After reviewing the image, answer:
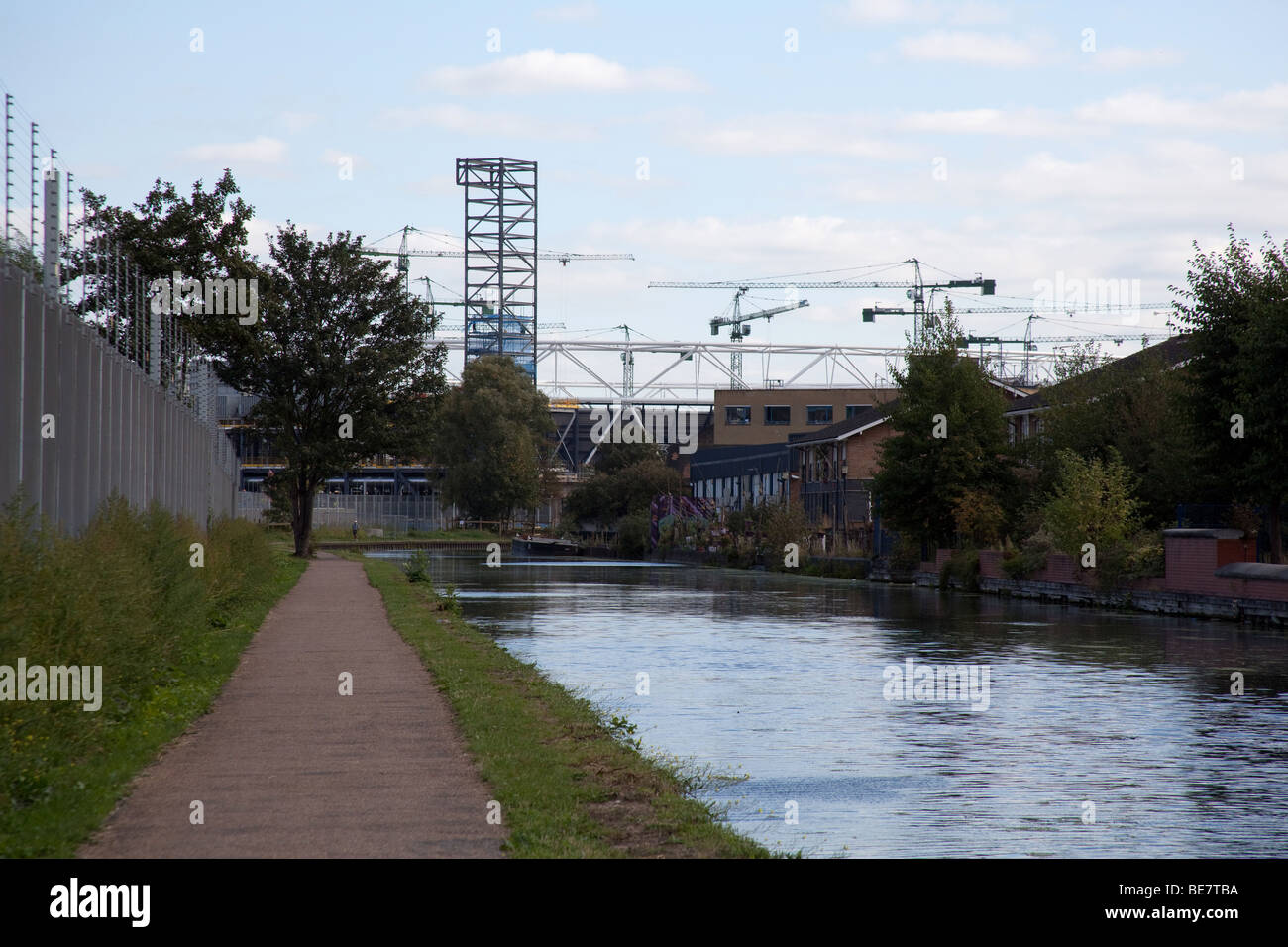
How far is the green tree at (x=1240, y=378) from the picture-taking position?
3078cm

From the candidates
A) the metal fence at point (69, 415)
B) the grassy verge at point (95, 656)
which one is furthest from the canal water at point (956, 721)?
the metal fence at point (69, 415)

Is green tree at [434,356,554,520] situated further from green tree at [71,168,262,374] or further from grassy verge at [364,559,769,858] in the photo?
grassy verge at [364,559,769,858]

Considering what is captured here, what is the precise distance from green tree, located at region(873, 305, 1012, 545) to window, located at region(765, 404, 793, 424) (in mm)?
77045

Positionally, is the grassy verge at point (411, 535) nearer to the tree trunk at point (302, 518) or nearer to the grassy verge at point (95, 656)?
the tree trunk at point (302, 518)

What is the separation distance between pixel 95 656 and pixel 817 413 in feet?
390

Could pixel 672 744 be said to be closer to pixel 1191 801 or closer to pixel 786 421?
pixel 1191 801

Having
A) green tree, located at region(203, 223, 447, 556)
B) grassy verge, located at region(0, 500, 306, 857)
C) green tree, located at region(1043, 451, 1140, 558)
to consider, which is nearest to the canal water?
grassy verge, located at region(0, 500, 306, 857)

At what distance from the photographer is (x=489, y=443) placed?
353 ft

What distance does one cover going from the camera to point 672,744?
13047mm

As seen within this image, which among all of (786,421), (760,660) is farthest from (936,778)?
(786,421)

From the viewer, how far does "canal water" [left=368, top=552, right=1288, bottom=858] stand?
966cm
